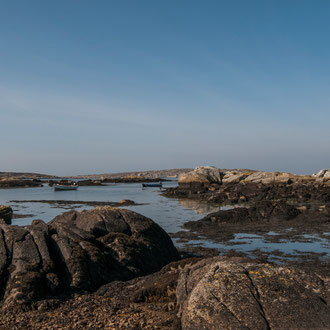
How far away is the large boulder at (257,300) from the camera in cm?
464

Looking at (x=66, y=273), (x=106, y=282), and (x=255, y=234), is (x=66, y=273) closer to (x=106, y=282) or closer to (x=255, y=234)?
(x=106, y=282)

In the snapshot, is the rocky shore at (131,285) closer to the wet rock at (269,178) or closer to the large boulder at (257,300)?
the large boulder at (257,300)

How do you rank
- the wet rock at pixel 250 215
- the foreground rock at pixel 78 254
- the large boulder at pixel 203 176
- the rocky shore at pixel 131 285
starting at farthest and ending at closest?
the large boulder at pixel 203 176 < the wet rock at pixel 250 215 < the foreground rock at pixel 78 254 < the rocky shore at pixel 131 285

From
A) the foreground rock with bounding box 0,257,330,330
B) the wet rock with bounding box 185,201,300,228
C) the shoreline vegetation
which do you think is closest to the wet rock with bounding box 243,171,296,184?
the wet rock with bounding box 185,201,300,228

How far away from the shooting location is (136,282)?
808 centimetres

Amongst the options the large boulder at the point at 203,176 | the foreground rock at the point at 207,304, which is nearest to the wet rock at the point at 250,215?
the foreground rock at the point at 207,304

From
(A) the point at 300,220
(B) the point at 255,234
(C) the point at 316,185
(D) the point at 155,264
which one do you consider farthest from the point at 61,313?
(C) the point at 316,185

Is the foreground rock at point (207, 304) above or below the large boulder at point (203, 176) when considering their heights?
below

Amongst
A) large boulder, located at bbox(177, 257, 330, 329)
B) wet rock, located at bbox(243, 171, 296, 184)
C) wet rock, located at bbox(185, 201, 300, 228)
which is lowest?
wet rock, located at bbox(185, 201, 300, 228)

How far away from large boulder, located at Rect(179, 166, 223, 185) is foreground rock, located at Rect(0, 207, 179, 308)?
48736 mm

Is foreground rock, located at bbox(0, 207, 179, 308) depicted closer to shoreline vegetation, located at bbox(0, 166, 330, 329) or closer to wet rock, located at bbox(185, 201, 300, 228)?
shoreline vegetation, located at bbox(0, 166, 330, 329)

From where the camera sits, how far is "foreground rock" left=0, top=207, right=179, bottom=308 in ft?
24.3

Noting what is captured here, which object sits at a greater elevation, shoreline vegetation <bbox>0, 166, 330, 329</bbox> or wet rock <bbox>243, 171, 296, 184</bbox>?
wet rock <bbox>243, 171, 296, 184</bbox>

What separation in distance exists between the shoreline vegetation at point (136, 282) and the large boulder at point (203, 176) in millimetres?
47126
